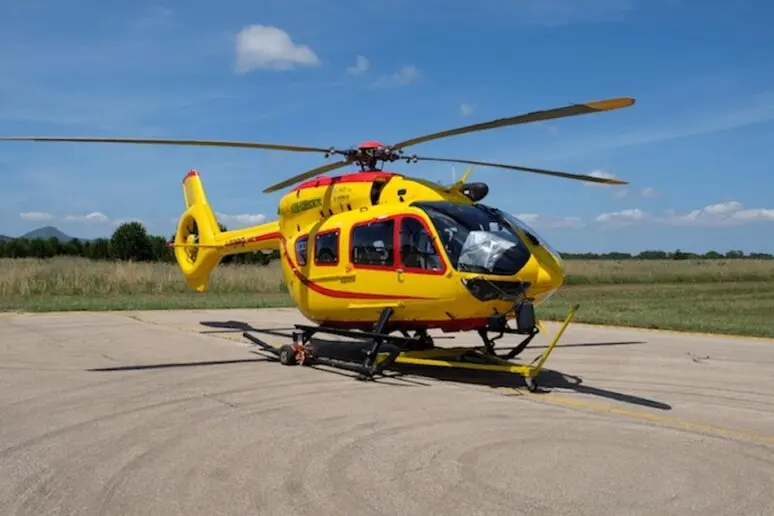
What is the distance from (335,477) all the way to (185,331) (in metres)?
11.8

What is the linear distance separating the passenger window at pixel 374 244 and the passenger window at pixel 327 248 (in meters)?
0.42

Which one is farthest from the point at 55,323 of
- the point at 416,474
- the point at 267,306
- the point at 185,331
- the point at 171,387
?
the point at 416,474

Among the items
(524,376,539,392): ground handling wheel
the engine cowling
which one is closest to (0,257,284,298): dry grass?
the engine cowling

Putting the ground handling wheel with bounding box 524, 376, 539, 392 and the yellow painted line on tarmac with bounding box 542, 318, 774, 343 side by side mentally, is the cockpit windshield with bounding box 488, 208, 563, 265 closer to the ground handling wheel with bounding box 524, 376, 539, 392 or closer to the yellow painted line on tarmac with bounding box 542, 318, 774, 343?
the ground handling wheel with bounding box 524, 376, 539, 392

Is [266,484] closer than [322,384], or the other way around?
[266,484]

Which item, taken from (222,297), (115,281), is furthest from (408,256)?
(115,281)

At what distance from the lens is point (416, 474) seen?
5492 millimetres

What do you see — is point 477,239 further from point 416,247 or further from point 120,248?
point 120,248

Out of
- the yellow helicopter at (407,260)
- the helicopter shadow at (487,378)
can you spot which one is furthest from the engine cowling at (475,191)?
the helicopter shadow at (487,378)

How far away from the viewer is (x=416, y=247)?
978 centimetres

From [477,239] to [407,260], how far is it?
1.10 metres

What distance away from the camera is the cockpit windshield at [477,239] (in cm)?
910

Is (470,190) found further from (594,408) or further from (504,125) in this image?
(594,408)

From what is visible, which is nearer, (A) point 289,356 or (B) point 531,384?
(B) point 531,384
